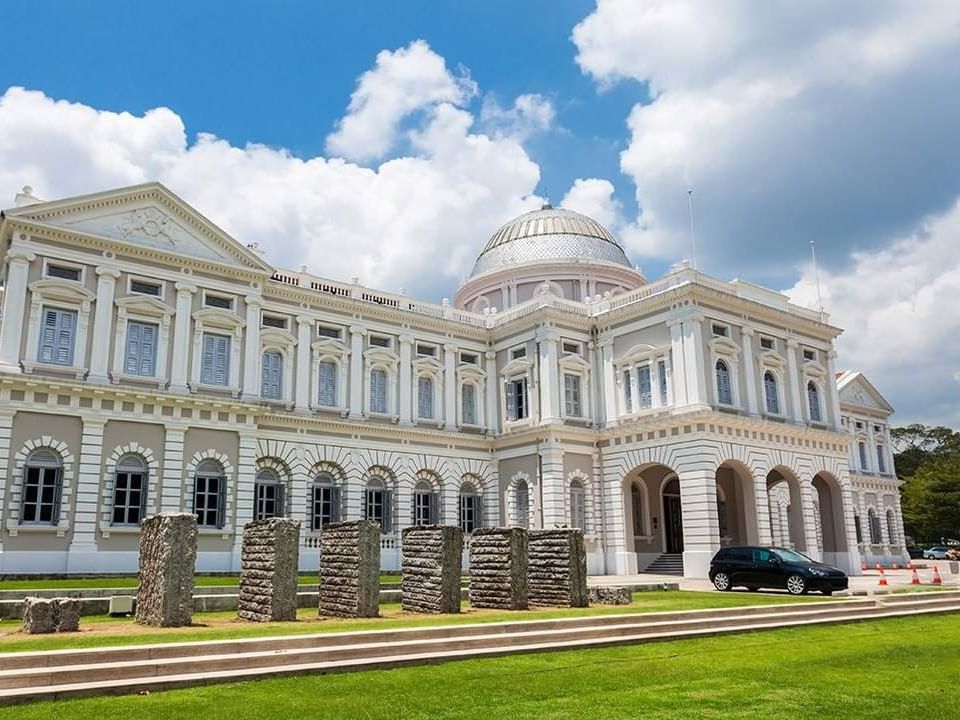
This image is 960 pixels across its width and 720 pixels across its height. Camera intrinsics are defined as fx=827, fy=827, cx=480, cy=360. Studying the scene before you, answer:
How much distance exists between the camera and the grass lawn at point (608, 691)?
811 cm

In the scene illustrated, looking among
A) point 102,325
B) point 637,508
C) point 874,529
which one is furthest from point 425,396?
point 874,529

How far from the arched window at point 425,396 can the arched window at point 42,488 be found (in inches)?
591

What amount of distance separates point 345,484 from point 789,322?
21.1 metres

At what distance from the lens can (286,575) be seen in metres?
14.8

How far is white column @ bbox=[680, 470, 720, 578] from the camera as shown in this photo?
103 feet

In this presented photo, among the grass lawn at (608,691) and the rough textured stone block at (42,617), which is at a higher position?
the rough textured stone block at (42,617)

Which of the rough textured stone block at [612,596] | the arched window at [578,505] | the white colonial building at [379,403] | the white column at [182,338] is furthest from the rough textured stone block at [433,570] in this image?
the arched window at [578,505]

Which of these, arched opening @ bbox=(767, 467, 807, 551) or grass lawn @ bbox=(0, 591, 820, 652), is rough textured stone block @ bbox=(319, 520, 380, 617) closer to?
grass lawn @ bbox=(0, 591, 820, 652)

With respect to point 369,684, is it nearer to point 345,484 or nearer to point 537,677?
point 537,677

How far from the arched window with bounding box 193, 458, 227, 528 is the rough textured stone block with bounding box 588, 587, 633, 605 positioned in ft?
51.1

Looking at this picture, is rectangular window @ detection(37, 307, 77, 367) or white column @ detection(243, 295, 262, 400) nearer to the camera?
rectangular window @ detection(37, 307, 77, 367)

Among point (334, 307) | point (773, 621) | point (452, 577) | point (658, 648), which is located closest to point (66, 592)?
point (452, 577)

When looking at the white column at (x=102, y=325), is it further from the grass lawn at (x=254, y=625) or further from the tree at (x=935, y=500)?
the tree at (x=935, y=500)

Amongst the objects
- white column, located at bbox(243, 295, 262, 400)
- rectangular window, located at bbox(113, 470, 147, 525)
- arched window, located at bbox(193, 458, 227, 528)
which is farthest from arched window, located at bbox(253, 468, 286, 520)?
rectangular window, located at bbox(113, 470, 147, 525)
